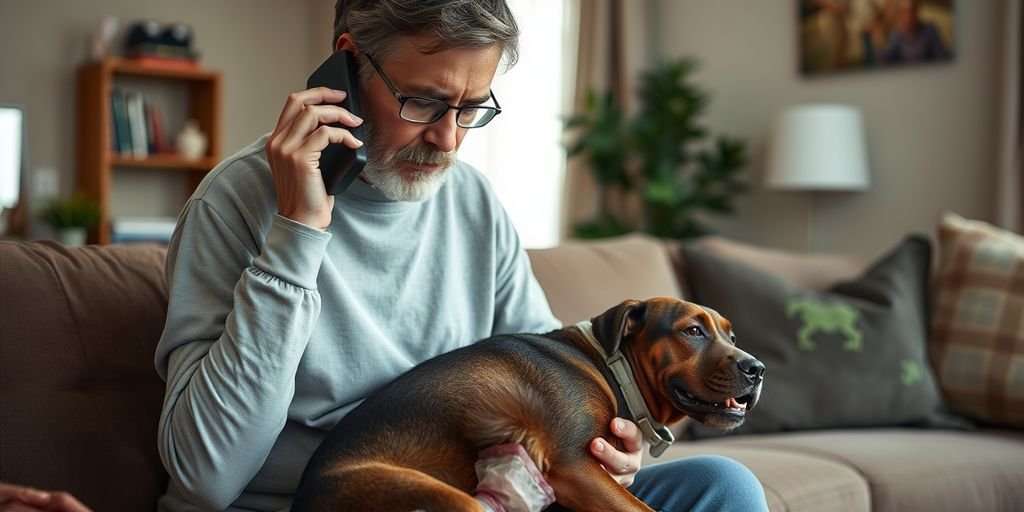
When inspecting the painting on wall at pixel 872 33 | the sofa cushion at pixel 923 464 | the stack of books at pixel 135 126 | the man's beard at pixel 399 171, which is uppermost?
the painting on wall at pixel 872 33

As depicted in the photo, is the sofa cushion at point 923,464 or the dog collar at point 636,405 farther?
the sofa cushion at point 923,464

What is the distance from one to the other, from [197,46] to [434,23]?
215 inches

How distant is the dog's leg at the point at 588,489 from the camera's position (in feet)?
3.85

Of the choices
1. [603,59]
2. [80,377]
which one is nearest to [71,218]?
[603,59]

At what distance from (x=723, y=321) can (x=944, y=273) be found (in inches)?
69.2

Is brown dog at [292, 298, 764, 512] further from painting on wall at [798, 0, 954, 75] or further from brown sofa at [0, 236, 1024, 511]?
painting on wall at [798, 0, 954, 75]

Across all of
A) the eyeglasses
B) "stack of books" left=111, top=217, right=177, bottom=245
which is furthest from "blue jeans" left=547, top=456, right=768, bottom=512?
"stack of books" left=111, top=217, right=177, bottom=245

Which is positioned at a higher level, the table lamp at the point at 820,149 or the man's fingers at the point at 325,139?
the table lamp at the point at 820,149

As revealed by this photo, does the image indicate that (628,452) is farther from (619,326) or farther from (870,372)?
(870,372)

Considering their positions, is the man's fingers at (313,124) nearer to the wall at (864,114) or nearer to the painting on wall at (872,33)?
the wall at (864,114)

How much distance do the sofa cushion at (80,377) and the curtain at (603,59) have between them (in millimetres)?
3652

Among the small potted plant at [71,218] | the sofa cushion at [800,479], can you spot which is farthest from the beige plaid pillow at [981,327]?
the small potted plant at [71,218]

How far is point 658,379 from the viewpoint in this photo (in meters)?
1.32

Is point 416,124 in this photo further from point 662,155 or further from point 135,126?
point 135,126
